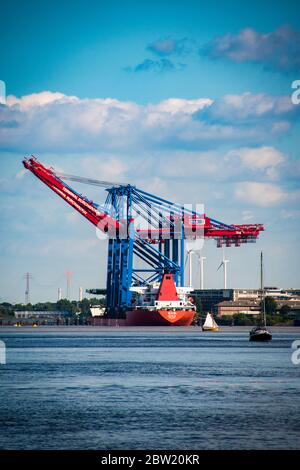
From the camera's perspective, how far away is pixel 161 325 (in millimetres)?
175250

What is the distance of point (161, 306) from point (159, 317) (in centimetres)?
264

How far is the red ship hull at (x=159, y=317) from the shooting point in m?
166

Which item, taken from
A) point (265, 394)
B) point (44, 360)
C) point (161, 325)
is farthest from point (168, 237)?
point (265, 394)

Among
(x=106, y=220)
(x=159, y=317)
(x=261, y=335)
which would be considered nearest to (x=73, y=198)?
(x=106, y=220)

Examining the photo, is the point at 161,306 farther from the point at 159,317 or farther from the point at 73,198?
the point at 73,198

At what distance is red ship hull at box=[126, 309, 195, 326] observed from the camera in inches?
6550

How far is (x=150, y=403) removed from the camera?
145 ft

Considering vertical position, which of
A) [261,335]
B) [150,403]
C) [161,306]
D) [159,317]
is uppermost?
[161,306]

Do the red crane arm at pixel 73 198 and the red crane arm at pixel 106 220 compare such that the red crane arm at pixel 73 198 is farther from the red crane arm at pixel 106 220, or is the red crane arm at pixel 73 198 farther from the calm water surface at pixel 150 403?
the calm water surface at pixel 150 403

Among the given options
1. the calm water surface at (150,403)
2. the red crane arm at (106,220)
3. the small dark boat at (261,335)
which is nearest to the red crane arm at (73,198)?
the red crane arm at (106,220)

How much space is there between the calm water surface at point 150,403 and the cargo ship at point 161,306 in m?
92.3

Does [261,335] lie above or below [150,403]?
above
